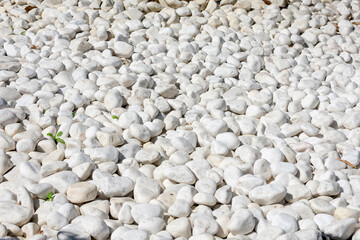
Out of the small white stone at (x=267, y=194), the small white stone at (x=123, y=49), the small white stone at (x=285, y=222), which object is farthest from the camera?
the small white stone at (x=123, y=49)

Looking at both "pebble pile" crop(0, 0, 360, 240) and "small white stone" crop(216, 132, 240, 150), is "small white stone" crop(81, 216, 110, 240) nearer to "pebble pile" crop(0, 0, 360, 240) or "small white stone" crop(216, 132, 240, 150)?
"pebble pile" crop(0, 0, 360, 240)

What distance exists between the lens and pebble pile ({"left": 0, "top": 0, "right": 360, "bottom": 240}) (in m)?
1.66

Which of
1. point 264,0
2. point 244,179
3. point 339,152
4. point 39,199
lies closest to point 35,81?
point 39,199

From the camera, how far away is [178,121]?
7.59 ft

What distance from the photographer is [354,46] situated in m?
3.30

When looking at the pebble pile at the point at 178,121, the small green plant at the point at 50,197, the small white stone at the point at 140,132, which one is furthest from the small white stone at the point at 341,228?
the small green plant at the point at 50,197

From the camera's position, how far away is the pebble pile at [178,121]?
5.43ft

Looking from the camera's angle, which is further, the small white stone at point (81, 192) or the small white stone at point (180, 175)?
the small white stone at point (180, 175)

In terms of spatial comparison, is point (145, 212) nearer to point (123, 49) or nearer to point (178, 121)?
point (178, 121)

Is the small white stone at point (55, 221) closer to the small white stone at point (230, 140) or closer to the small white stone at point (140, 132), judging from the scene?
the small white stone at point (140, 132)

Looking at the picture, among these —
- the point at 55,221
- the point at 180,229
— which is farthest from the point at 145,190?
the point at 55,221

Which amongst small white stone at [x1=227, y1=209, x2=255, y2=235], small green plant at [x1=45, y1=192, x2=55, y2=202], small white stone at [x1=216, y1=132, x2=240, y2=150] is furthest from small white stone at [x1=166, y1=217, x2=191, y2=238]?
small white stone at [x1=216, y1=132, x2=240, y2=150]

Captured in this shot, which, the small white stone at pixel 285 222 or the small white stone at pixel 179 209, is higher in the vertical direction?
the small white stone at pixel 285 222

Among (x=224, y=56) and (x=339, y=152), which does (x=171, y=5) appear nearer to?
(x=224, y=56)
